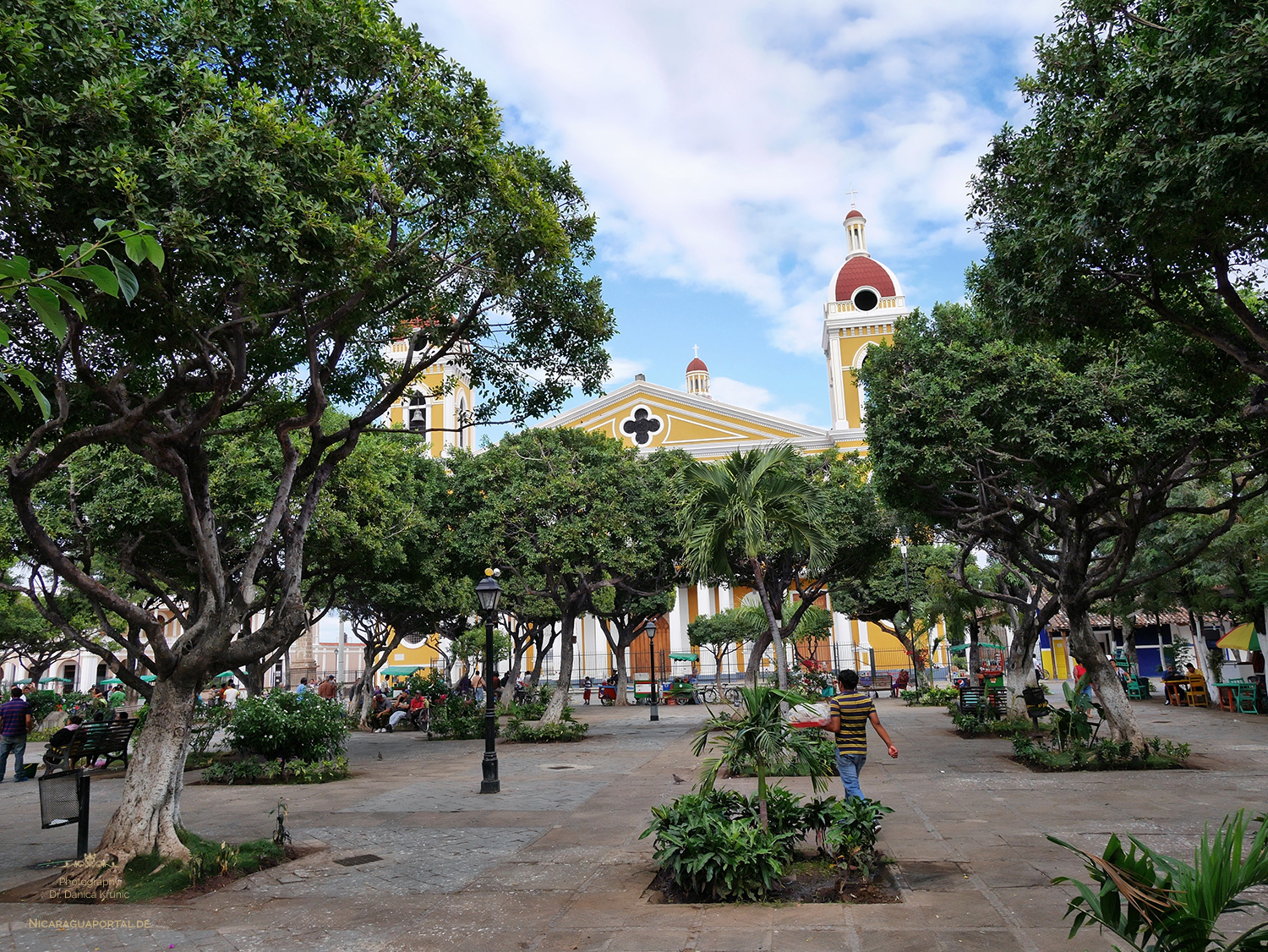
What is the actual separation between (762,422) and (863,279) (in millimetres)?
10762

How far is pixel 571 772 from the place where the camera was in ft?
46.3

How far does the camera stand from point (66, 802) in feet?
25.3

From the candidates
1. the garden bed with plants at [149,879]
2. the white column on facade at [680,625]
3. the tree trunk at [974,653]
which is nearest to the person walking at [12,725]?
the garden bed with plants at [149,879]

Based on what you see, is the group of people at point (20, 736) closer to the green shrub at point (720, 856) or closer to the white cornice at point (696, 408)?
the green shrub at point (720, 856)

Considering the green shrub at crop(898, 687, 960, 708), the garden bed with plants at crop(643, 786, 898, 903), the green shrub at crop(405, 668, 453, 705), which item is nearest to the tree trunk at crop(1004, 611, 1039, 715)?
the green shrub at crop(898, 687, 960, 708)

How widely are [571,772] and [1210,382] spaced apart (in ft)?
34.8

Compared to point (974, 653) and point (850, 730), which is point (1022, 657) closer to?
point (850, 730)

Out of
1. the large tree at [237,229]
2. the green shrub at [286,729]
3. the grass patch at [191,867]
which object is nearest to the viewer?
the large tree at [237,229]

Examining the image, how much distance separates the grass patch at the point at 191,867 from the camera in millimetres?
6781

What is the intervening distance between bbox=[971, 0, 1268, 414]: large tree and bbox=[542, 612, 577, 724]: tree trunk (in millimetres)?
14353

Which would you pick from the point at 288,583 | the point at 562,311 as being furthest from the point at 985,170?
the point at 288,583

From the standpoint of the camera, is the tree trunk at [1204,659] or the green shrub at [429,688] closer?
the green shrub at [429,688]

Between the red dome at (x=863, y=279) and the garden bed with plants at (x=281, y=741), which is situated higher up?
the red dome at (x=863, y=279)

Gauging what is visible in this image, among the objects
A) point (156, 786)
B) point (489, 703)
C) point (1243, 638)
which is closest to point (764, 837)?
point (156, 786)
